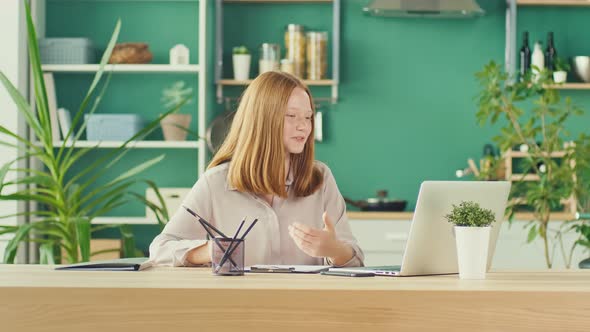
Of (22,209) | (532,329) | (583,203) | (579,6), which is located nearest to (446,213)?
(532,329)

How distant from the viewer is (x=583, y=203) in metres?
4.88

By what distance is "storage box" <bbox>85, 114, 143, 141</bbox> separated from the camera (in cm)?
506

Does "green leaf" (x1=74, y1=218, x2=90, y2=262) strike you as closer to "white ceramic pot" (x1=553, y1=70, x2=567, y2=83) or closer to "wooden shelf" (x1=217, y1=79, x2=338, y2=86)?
"wooden shelf" (x1=217, y1=79, x2=338, y2=86)

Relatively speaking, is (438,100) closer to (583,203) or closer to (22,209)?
(583,203)

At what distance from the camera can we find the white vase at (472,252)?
2.03 m

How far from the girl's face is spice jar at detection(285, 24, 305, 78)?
2518 mm

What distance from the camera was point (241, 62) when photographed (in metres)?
5.28

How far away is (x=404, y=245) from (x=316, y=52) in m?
1.18

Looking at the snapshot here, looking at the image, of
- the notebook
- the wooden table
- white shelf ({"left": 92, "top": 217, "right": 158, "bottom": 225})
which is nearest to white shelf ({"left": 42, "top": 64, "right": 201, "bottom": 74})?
white shelf ({"left": 92, "top": 217, "right": 158, "bottom": 225})

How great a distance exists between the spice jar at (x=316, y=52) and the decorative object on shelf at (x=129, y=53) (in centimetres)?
90

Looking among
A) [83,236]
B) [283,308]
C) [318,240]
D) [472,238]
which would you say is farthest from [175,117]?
[283,308]

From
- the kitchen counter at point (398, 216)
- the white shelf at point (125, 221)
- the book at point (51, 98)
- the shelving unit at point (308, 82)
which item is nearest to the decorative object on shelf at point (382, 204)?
the kitchen counter at point (398, 216)

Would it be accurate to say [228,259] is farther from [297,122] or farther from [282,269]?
[297,122]

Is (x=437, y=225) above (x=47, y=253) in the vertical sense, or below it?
above
